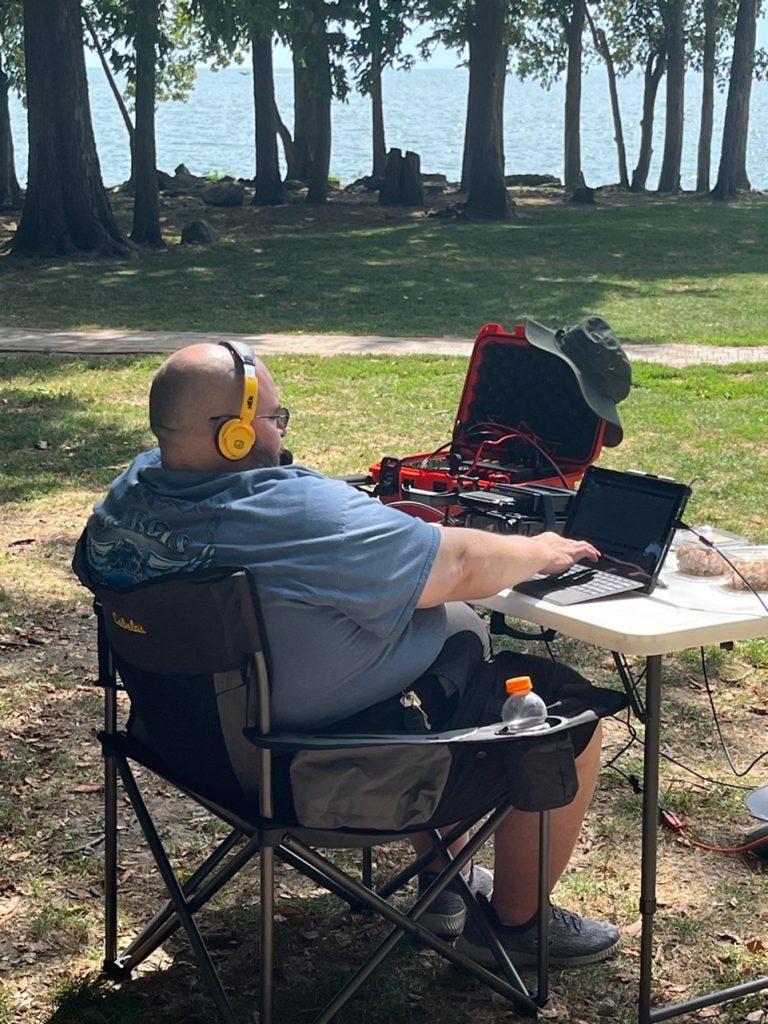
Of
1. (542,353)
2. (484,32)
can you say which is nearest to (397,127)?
(484,32)

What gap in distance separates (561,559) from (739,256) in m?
21.0

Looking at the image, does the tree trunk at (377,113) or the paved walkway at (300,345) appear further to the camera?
the tree trunk at (377,113)

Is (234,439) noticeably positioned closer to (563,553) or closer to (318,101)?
(563,553)

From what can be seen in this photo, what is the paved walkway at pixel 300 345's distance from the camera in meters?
13.4

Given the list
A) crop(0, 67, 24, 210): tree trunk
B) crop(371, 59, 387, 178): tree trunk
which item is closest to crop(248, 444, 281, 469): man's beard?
crop(0, 67, 24, 210): tree trunk

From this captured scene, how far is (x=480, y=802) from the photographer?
2.98 m

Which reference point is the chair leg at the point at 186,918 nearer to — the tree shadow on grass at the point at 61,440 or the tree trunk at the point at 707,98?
the tree shadow on grass at the point at 61,440

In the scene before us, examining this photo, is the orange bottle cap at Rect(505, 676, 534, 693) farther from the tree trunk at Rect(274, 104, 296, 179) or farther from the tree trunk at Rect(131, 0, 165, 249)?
the tree trunk at Rect(274, 104, 296, 179)

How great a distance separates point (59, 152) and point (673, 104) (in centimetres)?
2213

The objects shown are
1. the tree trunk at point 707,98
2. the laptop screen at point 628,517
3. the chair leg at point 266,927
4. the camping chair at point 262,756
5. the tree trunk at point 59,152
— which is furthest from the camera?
the tree trunk at point 707,98

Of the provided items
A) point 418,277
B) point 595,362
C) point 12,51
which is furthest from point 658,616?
point 12,51

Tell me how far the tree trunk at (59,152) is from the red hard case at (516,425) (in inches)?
689

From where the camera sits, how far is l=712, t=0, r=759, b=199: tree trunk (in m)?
33.8

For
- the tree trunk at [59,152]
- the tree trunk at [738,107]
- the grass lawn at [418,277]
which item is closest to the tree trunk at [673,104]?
the tree trunk at [738,107]
